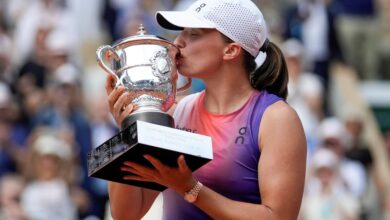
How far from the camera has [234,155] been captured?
19.2 feet

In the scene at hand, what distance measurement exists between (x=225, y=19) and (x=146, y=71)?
0.39 metres

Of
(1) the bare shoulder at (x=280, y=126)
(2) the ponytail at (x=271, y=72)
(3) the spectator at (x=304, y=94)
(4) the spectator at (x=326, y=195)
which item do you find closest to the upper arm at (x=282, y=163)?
(1) the bare shoulder at (x=280, y=126)

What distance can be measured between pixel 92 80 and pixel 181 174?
10383 millimetres

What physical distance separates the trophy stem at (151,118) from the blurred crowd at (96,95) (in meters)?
6.25

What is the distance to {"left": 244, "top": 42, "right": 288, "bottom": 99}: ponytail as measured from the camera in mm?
6016

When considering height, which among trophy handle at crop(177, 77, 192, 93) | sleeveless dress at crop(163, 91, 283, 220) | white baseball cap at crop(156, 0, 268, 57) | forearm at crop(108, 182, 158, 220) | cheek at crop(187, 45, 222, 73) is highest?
white baseball cap at crop(156, 0, 268, 57)

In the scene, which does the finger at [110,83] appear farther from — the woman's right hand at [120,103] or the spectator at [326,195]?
the spectator at [326,195]

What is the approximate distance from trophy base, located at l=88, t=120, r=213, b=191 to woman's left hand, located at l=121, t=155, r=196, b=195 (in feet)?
0.06

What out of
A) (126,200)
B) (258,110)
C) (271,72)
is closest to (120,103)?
(126,200)

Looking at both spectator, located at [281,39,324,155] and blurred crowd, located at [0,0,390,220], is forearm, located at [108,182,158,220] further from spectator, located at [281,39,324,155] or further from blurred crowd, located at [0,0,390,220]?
spectator, located at [281,39,324,155]

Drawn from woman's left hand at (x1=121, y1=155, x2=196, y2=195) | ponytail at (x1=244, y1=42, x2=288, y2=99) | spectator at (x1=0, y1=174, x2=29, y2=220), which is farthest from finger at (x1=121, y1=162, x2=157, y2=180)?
spectator at (x1=0, y1=174, x2=29, y2=220)

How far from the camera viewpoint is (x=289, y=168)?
5746 millimetres

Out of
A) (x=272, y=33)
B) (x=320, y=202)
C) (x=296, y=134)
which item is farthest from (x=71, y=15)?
(x=296, y=134)

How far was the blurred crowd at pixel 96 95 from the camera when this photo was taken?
40.0 ft
